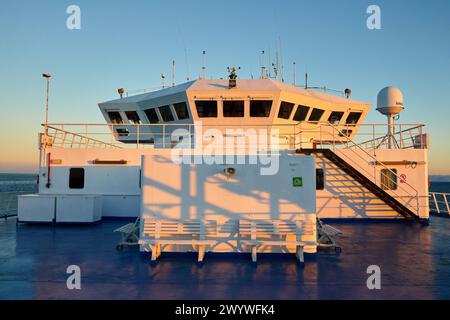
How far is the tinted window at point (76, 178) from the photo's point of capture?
15.5 metres

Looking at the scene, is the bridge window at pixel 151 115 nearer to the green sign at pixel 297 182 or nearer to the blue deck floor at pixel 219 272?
the blue deck floor at pixel 219 272

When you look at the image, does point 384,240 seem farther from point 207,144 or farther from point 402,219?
point 207,144

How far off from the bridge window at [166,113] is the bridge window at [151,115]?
624 mm

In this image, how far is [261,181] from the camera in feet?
27.9

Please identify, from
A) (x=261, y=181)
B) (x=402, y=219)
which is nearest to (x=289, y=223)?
(x=261, y=181)

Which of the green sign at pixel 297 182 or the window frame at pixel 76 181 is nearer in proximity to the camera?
the green sign at pixel 297 182

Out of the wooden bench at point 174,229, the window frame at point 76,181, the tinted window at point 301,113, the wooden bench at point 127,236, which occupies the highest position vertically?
the tinted window at point 301,113

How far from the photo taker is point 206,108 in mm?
16156

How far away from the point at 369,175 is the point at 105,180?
12041 mm

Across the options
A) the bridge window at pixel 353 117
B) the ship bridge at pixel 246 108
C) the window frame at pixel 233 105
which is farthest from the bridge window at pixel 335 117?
the window frame at pixel 233 105

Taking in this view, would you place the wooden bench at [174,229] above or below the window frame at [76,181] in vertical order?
below

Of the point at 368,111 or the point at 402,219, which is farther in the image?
the point at 368,111

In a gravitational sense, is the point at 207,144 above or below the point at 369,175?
above

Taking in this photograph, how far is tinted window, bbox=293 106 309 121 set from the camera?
16.7 m
